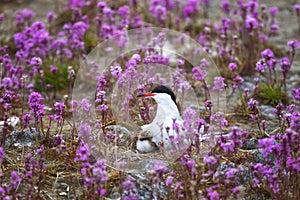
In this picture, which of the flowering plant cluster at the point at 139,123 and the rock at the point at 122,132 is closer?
the flowering plant cluster at the point at 139,123

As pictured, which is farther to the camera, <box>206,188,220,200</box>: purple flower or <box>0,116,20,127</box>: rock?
<box>0,116,20,127</box>: rock

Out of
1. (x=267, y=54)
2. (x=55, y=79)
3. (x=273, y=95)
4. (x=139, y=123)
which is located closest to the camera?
(x=139, y=123)

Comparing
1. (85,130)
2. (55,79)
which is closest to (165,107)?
(85,130)

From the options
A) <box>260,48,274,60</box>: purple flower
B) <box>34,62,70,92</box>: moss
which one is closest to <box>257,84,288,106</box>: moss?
<box>260,48,274,60</box>: purple flower

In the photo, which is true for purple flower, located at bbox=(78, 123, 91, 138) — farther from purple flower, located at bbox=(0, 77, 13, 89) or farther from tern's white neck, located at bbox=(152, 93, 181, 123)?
purple flower, located at bbox=(0, 77, 13, 89)

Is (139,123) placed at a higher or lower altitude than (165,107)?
lower

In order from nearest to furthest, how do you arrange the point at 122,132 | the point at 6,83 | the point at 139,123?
the point at 122,132 → the point at 139,123 → the point at 6,83

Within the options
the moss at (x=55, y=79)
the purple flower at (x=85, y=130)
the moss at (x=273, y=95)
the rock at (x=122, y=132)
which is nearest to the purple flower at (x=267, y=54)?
the moss at (x=273, y=95)

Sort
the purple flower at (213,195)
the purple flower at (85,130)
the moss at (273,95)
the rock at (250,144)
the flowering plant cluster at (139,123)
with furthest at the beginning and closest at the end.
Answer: the moss at (273,95)
the rock at (250,144)
the purple flower at (85,130)
the flowering plant cluster at (139,123)
the purple flower at (213,195)

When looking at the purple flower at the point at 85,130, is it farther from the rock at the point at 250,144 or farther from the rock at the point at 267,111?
the rock at the point at 267,111

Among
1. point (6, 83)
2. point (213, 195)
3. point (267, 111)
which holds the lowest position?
point (213, 195)

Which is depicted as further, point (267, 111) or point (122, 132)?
point (267, 111)

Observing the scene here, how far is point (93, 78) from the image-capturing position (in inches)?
332

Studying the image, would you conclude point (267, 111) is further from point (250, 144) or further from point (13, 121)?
point (13, 121)
